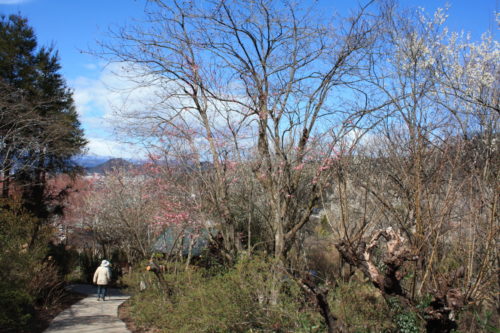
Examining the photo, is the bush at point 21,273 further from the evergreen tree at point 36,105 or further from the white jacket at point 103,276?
the evergreen tree at point 36,105

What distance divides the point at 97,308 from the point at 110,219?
7.72m

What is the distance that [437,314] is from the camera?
12.5ft

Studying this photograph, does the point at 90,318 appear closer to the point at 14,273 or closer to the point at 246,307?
the point at 14,273

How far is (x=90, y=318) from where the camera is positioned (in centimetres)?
1083

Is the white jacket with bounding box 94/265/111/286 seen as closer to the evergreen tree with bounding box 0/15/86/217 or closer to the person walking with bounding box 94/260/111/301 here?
the person walking with bounding box 94/260/111/301

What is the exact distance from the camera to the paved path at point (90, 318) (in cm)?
936

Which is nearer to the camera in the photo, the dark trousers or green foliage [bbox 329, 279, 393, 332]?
green foliage [bbox 329, 279, 393, 332]

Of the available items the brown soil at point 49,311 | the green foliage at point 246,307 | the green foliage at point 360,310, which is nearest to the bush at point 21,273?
the brown soil at point 49,311

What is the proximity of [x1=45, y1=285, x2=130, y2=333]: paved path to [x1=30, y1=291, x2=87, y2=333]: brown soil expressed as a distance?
15 centimetres

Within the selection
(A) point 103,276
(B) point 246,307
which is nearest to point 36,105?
(A) point 103,276

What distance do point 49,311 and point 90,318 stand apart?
1.53m

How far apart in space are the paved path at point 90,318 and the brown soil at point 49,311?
0.15 m

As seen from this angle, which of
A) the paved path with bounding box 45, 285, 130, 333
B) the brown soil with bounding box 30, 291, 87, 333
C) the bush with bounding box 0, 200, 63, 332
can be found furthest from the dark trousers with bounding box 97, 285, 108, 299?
the bush with bounding box 0, 200, 63, 332

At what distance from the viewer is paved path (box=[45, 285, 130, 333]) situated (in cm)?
936
